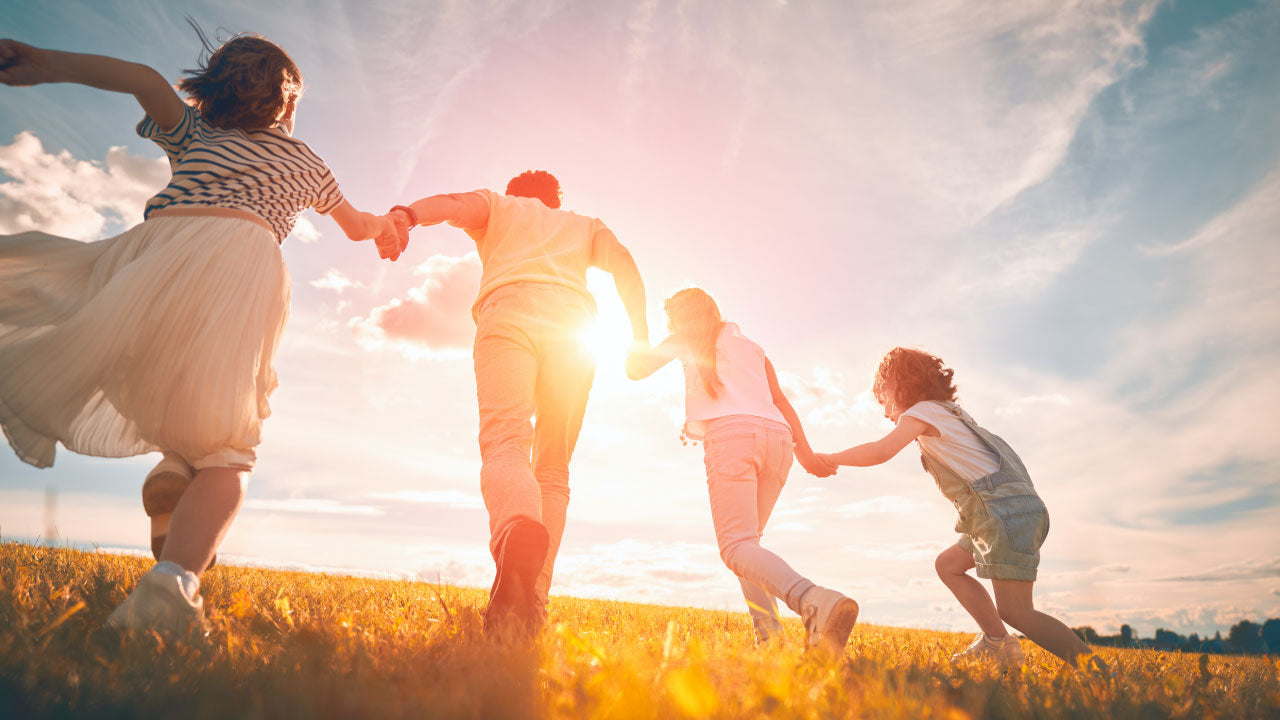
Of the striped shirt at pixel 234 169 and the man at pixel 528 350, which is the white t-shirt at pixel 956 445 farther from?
the striped shirt at pixel 234 169

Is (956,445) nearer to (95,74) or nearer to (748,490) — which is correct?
(748,490)

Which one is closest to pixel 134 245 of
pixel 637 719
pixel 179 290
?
pixel 179 290

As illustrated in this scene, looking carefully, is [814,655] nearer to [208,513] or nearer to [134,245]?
[208,513]

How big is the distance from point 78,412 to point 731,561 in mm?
3665

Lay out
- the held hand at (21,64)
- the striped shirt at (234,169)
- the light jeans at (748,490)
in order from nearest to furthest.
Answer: the held hand at (21,64) < the striped shirt at (234,169) < the light jeans at (748,490)

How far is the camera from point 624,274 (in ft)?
16.5

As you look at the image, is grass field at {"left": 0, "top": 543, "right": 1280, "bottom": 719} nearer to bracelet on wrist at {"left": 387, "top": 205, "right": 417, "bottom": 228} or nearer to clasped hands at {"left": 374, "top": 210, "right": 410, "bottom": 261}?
clasped hands at {"left": 374, "top": 210, "right": 410, "bottom": 261}

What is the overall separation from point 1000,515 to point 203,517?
15.6 ft

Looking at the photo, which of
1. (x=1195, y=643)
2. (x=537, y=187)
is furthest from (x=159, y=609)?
(x=1195, y=643)

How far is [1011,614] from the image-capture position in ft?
14.8

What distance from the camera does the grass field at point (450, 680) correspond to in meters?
1.68

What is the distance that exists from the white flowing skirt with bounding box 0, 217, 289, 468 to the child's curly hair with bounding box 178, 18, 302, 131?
583 millimetres

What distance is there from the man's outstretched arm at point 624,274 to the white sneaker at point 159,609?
3.21 m

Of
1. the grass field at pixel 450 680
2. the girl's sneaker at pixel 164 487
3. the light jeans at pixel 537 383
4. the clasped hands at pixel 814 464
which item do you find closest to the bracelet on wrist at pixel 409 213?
the light jeans at pixel 537 383
